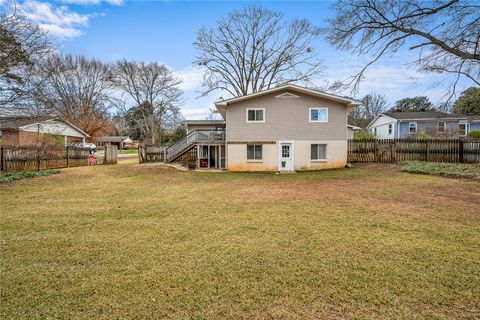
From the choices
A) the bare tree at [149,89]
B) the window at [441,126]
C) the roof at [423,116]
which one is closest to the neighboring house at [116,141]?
the bare tree at [149,89]

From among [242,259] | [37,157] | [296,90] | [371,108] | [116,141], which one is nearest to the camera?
[242,259]

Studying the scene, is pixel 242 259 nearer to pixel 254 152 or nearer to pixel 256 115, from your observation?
pixel 254 152

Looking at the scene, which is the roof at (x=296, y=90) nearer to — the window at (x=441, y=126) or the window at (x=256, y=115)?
the window at (x=256, y=115)

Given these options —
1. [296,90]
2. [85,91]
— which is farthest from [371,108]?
[85,91]

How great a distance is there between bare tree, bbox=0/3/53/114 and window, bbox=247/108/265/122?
1101cm

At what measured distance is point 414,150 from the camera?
1986cm

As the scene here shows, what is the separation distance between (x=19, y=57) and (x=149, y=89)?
30433 millimetres

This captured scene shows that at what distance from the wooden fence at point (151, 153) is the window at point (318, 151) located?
13.9 metres

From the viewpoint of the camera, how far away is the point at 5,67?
36.2 feet

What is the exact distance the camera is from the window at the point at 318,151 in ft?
58.6

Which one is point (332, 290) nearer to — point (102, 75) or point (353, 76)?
point (353, 76)

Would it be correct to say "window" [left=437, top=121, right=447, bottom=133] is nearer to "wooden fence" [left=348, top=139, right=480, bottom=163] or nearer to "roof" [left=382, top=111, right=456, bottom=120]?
"roof" [left=382, top=111, right=456, bottom=120]

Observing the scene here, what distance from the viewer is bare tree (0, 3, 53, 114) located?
35.5 feet

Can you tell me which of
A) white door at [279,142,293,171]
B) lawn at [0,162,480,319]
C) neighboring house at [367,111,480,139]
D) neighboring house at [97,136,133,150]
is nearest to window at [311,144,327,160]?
white door at [279,142,293,171]
